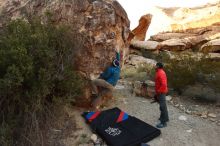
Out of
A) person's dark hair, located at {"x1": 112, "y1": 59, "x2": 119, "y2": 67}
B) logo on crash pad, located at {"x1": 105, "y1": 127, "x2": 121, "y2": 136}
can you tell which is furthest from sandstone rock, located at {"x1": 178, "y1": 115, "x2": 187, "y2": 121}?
person's dark hair, located at {"x1": 112, "y1": 59, "x2": 119, "y2": 67}

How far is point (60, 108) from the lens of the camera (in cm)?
784

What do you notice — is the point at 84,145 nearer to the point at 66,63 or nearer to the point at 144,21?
the point at 66,63

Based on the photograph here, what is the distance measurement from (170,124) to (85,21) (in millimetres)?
3464

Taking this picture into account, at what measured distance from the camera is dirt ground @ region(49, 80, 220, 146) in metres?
7.51

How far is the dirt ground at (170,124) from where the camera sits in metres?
7.51

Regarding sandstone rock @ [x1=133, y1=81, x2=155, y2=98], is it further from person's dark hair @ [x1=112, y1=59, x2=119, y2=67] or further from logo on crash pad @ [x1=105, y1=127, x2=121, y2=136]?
logo on crash pad @ [x1=105, y1=127, x2=121, y2=136]

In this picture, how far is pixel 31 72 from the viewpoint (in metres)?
6.93

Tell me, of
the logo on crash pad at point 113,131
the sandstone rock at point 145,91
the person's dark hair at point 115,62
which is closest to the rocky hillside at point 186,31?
the sandstone rock at point 145,91

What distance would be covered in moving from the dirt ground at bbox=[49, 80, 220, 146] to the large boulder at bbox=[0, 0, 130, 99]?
1150mm

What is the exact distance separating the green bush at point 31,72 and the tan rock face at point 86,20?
0.75 meters

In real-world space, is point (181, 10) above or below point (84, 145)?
above

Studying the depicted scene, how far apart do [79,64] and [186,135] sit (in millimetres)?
3238

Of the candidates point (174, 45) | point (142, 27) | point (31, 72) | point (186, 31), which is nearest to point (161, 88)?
point (31, 72)

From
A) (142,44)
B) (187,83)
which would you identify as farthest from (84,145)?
(142,44)
